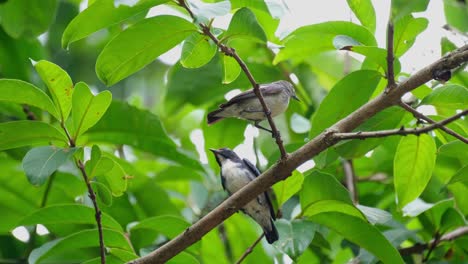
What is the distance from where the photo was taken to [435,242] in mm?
2896

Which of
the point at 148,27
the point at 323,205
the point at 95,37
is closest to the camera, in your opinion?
the point at 148,27

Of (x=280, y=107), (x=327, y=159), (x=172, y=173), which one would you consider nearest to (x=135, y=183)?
(x=172, y=173)

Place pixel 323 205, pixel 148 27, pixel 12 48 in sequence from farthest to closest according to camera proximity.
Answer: pixel 12 48 → pixel 323 205 → pixel 148 27

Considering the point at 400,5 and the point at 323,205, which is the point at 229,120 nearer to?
the point at 323,205

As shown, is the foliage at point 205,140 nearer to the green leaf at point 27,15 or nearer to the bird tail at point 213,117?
the green leaf at point 27,15

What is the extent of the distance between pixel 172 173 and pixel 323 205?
1228mm

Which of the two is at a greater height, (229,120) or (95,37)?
(95,37)

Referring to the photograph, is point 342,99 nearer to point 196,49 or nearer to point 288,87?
point 196,49

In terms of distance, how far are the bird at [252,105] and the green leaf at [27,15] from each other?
860 mm

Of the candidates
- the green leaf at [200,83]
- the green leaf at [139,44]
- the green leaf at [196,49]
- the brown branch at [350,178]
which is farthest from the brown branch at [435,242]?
the green leaf at [139,44]

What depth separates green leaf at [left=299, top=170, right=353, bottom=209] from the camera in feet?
7.99

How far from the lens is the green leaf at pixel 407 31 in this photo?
2.37 metres

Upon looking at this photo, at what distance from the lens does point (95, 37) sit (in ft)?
12.7

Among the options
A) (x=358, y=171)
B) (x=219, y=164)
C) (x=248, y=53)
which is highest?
A: (x=248, y=53)
